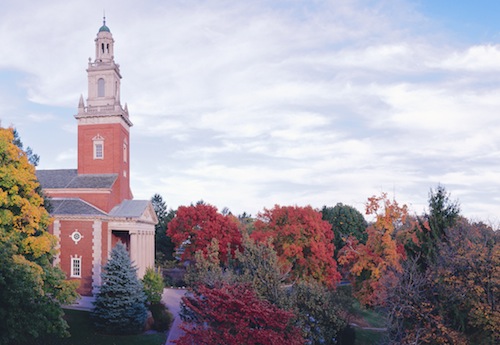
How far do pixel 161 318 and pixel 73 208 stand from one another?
12918 mm

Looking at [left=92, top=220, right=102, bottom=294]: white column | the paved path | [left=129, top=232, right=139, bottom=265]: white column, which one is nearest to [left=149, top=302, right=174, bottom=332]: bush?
the paved path

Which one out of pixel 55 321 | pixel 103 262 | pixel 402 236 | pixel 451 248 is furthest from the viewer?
pixel 402 236

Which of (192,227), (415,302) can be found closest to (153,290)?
(192,227)

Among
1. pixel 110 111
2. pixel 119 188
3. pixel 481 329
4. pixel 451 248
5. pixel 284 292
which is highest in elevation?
pixel 110 111

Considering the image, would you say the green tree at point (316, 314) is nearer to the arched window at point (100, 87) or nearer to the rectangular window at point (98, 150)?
the rectangular window at point (98, 150)

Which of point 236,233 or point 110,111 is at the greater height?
point 110,111

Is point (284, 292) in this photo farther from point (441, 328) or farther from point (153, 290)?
point (153, 290)

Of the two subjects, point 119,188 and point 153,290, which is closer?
point 153,290

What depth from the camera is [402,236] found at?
38312mm

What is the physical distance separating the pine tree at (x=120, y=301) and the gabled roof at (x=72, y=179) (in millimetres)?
10706

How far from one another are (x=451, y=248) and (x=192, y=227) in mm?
25170

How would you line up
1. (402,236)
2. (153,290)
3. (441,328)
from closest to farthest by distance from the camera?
(441,328)
(153,290)
(402,236)

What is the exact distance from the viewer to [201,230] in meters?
40.7

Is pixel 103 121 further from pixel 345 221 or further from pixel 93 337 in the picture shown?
pixel 345 221
